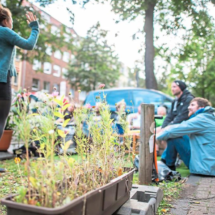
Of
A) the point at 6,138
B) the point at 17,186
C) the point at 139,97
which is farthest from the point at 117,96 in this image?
the point at 17,186

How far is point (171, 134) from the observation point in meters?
4.07

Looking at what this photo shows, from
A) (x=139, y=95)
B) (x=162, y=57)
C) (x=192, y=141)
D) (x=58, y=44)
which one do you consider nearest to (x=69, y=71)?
(x=58, y=44)

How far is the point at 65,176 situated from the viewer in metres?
1.71

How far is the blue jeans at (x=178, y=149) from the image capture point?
452cm

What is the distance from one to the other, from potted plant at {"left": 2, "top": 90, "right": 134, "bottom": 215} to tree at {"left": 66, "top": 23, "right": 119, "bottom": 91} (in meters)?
27.2

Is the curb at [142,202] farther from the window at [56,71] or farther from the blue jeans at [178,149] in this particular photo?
the window at [56,71]

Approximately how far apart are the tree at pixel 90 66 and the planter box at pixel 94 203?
27307mm

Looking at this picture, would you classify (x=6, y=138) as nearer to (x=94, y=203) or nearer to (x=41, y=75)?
(x=94, y=203)

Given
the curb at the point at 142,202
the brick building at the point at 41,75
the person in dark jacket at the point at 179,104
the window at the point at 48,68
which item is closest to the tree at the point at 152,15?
the person in dark jacket at the point at 179,104

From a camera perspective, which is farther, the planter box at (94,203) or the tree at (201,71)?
the tree at (201,71)

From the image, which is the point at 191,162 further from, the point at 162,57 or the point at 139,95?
the point at 162,57

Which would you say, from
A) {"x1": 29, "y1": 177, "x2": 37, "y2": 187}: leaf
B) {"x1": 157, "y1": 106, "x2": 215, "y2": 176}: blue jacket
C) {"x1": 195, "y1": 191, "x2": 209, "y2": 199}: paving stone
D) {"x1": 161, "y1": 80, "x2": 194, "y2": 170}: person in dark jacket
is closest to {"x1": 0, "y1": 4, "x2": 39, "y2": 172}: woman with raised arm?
{"x1": 29, "y1": 177, "x2": 37, "y2": 187}: leaf

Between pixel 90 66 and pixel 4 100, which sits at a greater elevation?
pixel 90 66

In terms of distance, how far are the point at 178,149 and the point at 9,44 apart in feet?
10.0
